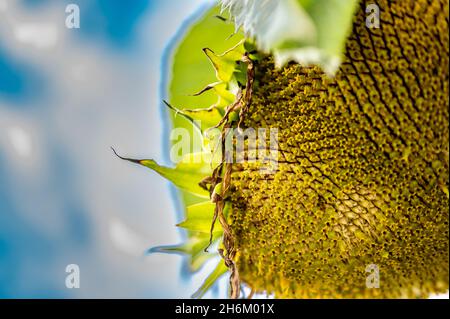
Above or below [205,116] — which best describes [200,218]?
below

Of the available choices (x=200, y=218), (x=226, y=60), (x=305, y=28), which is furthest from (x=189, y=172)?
(x=305, y=28)

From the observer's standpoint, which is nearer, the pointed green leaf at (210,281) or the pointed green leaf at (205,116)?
the pointed green leaf at (205,116)

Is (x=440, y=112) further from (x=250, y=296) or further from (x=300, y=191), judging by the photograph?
(x=250, y=296)

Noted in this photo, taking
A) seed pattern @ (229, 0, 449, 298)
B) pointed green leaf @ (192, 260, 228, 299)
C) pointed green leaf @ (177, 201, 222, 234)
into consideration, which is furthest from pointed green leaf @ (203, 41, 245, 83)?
pointed green leaf @ (192, 260, 228, 299)

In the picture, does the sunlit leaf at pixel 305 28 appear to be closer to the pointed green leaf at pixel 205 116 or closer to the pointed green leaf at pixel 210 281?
the pointed green leaf at pixel 205 116

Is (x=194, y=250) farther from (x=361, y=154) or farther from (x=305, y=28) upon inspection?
(x=305, y=28)

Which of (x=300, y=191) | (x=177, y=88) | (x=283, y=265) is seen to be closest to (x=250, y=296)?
(x=283, y=265)

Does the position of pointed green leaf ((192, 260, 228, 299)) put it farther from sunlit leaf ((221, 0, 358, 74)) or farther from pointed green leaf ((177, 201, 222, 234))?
sunlit leaf ((221, 0, 358, 74))

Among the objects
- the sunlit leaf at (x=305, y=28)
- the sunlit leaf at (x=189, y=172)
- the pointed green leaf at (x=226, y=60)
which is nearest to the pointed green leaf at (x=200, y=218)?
the sunlit leaf at (x=189, y=172)
